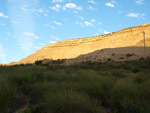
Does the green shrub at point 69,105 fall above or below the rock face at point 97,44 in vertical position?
below

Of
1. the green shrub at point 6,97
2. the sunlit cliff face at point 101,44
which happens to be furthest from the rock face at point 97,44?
the green shrub at point 6,97

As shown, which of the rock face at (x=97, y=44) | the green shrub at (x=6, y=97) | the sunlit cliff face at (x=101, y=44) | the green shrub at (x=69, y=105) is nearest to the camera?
the green shrub at (x=69, y=105)

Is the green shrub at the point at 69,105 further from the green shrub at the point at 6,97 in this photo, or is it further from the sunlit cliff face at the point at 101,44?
the sunlit cliff face at the point at 101,44

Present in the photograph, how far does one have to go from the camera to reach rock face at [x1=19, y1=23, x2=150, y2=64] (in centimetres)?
5128

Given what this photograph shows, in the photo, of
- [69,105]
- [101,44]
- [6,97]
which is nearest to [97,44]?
[101,44]

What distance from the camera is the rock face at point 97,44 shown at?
51284 mm

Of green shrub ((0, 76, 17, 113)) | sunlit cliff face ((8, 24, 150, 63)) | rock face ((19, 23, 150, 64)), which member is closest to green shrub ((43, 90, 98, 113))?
green shrub ((0, 76, 17, 113))

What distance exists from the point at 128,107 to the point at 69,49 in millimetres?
66035

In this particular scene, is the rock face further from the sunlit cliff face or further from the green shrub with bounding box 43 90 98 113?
the green shrub with bounding box 43 90 98 113

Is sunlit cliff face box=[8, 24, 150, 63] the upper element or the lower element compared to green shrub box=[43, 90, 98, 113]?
upper

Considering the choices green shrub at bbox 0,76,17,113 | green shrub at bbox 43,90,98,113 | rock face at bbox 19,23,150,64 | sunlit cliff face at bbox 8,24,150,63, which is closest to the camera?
green shrub at bbox 43,90,98,113

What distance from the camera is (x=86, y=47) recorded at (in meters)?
63.7

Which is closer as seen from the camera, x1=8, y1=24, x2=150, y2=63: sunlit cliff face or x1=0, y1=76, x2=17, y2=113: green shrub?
x1=0, y1=76, x2=17, y2=113: green shrub

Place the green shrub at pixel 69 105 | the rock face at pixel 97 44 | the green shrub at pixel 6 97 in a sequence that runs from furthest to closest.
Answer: the rock face at pixel 97 44, the green shrub at pixel 6 97, the green shrub at pixel 69 105
